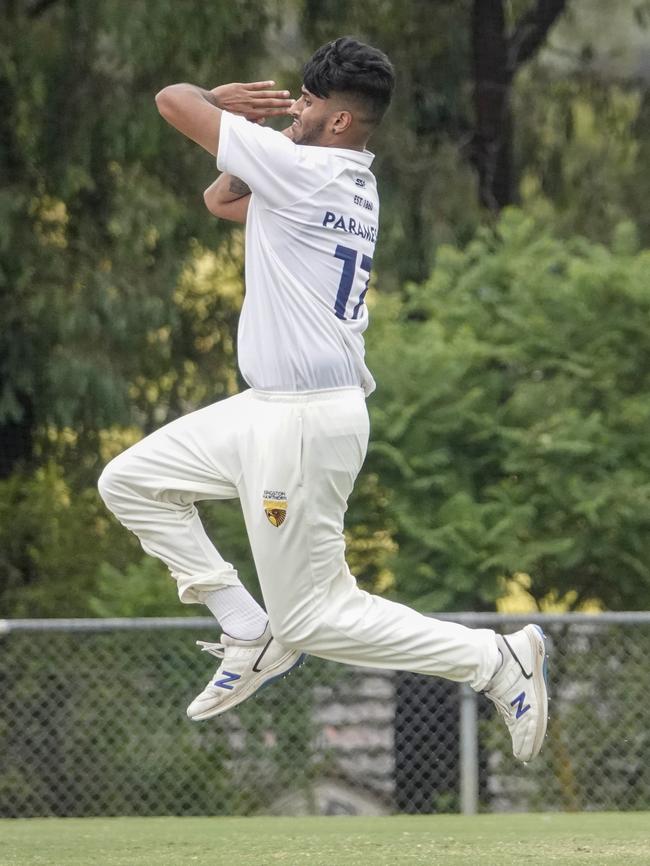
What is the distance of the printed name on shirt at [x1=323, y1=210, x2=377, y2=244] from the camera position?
5.62 meters

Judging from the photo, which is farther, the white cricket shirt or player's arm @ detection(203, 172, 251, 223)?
player's arm @ detection(203, 172, 251, 223)

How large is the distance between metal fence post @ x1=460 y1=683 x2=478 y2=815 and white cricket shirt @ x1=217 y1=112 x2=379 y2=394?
4604mm

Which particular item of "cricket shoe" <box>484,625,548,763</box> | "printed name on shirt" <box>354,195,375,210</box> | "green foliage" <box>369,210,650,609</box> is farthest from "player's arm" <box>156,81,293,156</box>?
"green foliage" <box>369,210,650,609</box>

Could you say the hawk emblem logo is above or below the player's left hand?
below

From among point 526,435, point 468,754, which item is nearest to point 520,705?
point 468,754

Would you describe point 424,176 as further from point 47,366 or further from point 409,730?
point 409,730

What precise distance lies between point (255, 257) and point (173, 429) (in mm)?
694

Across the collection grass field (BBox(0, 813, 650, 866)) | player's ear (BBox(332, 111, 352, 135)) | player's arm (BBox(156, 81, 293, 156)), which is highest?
player's arm (BBox(156, 81, 293, 156))

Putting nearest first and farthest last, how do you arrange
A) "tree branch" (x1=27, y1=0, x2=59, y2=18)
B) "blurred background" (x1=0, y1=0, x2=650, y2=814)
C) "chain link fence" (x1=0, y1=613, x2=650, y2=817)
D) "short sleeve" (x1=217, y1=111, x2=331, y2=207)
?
"short sleeve" (x1=217, y1=111, x2=331, y2=207), "chain link fence" (x1=0, y1=613, x2=650, y2=817), "blurred background" (x1=0, y1=0, x2=650, y2=814), "tree branch" (x1=27, y1=0, x2=59, y2=18)

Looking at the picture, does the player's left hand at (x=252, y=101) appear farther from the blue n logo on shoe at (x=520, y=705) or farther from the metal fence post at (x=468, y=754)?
the metal fence post at (x=468, y=754)

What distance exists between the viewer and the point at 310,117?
5.74m

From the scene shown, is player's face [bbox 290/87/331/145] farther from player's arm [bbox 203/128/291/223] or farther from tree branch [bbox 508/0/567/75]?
tree branch [bbox 508/0/567/75]

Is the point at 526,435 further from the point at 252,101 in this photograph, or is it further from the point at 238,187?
the point at 252,101

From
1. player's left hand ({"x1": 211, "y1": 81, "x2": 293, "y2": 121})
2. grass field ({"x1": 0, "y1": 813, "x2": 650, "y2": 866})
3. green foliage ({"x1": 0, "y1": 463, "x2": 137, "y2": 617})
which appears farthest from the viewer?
green foliage ({"x1": 0, "y1": 463, "x2": 137, "y2": 617})
